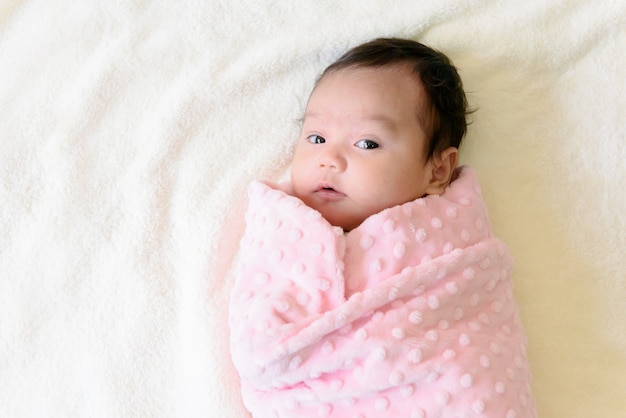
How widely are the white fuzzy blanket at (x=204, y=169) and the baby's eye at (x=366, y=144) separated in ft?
0.74

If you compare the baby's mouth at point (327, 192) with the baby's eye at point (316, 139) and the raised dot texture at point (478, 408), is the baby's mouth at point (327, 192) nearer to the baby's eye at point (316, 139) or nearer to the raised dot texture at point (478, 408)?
the baby's eye at point (316, 139)

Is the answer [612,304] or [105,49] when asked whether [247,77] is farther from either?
[612,304]

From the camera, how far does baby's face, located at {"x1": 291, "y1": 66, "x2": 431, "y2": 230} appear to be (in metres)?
1.35

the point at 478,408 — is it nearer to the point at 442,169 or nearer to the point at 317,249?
the point at 317,249

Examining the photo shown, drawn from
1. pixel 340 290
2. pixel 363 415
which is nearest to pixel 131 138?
pixel 340 290

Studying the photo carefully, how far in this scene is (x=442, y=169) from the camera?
1.45 meters

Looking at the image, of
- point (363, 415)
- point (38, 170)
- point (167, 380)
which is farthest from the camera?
point (38, 170)

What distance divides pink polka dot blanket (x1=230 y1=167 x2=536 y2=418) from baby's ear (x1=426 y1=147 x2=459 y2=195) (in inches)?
2.8

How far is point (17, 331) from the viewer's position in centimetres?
146

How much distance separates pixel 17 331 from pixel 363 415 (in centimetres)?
73

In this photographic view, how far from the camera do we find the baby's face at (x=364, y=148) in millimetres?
1346

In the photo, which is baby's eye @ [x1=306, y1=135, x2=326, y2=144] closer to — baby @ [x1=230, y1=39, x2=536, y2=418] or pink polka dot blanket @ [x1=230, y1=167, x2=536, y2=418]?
baby @ [x1=230, y1=39, x2=536, y2=418]

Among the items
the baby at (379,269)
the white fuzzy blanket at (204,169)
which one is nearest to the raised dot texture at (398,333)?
the baby at (379,269)

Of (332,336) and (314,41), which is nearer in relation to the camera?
(332,336)
